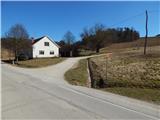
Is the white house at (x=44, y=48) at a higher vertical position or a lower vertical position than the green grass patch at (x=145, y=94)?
higher

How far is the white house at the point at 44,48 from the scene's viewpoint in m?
62.8

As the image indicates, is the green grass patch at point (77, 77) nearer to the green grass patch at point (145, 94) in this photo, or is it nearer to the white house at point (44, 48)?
the green grass patch at point (145, 94)

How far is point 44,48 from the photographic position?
6500cm

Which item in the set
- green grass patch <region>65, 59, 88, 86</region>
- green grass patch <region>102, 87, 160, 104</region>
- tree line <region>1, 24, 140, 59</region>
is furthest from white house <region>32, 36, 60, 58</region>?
green grass patch <region>102, 87, 160, 104</region>

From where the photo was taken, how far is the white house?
206 ft

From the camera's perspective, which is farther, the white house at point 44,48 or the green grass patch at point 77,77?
the white house at point 44,48

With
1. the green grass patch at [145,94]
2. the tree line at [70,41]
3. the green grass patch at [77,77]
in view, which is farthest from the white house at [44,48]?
the green grass patch at [145,94]

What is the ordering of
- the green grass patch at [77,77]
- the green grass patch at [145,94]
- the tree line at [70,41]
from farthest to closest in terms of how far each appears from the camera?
the tree line at [70,41] < the green grass patch at [77,77] < the green grass patch at [145,94]

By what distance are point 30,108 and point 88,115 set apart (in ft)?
7.57

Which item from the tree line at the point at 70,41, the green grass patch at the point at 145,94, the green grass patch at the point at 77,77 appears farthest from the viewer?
the tree line at the point at 70,41

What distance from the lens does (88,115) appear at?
8.14 metres

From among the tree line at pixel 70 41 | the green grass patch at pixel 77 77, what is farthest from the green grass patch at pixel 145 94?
the tree line at pixel 70 41

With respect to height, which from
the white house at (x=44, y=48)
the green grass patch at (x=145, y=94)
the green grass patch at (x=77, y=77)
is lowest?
the green grass patch at (x=145, y=94)

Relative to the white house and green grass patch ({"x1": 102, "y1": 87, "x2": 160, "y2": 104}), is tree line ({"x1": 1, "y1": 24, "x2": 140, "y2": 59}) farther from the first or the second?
green grass patch ({"x1": 102, "y1": 87, "x2": 160, "y2": 104})
